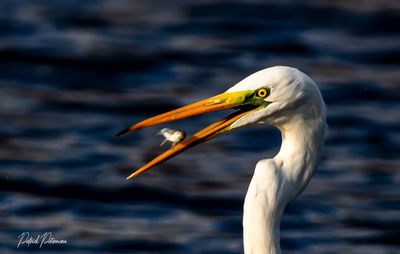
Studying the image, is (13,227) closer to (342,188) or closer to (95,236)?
(95,236)

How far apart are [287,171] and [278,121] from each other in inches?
9.2

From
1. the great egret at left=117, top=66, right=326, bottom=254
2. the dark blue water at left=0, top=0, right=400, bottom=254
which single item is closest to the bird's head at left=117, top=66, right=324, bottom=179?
the great egret at left=117, top=66, right=326, bottom=254

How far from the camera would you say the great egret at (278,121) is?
18.3 feet

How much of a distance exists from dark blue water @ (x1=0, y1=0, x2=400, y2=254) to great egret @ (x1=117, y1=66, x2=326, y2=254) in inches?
127

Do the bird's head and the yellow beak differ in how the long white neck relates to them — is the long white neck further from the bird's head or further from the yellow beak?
the yellow beak

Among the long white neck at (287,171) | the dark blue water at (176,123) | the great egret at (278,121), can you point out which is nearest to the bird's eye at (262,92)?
the great egret at (278,121)

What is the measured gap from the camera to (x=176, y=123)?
10.7 meters

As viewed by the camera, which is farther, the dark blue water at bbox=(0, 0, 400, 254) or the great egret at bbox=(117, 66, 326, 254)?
the dark blue water at bbox=(0, 0, 400, 254)

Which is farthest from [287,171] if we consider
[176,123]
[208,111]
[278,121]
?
[176,123]

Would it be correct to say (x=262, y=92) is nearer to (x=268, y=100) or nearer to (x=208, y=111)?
(x=268, y=100)

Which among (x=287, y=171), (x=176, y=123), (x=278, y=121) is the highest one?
(x=176, y=123)

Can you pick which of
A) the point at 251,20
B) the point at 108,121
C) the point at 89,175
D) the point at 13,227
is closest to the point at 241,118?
the point at 13,227

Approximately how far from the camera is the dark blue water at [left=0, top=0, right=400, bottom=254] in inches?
365

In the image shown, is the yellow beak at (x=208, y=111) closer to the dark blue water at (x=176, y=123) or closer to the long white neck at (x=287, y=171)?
the long white neck at (x=287, y=171)
